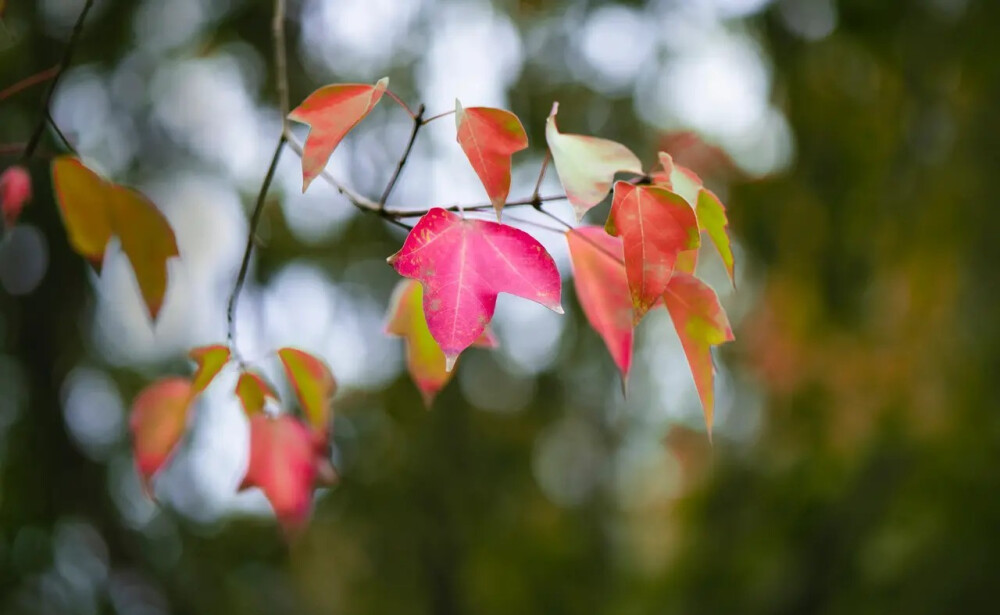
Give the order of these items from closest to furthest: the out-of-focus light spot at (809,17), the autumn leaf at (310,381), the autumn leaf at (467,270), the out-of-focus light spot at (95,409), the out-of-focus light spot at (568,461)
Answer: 1. the autumn leaf at (467,270)
2. the autumn leaf at (310,381)
3. the out-of-focus light spot at (809,17)
4. the out-of-focus light spot at (95,409)
5. the out-of-focus light spot at (568,461)

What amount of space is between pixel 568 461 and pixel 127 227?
206cm

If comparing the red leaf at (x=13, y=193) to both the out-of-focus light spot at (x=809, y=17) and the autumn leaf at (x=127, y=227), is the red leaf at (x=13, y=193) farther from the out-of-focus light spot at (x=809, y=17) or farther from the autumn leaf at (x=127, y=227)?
the out-of-focus light spot at (x=809, y=17)

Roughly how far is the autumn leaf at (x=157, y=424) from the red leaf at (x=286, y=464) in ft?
0.22

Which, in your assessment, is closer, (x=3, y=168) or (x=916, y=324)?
(x=3, y=168)

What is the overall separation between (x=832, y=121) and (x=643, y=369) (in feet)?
2.98

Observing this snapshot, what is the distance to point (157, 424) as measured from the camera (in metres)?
0.72

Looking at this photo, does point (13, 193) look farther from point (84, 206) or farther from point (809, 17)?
point (809, 17)

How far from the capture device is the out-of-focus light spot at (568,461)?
2.43 metres

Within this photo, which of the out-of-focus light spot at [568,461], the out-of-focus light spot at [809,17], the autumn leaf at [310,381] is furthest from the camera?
the out-of-focus light spot at [568,461]

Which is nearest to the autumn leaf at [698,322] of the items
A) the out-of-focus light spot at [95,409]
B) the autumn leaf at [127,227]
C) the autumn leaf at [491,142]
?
the autumn leaf at [491,142]

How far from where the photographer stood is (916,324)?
1917 mm

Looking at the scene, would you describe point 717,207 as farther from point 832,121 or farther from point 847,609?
point 847,609

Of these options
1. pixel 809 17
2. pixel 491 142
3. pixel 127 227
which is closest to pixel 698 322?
pixel 491 142

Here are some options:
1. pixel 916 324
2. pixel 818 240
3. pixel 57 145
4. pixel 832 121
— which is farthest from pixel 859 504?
pixel 57 145
